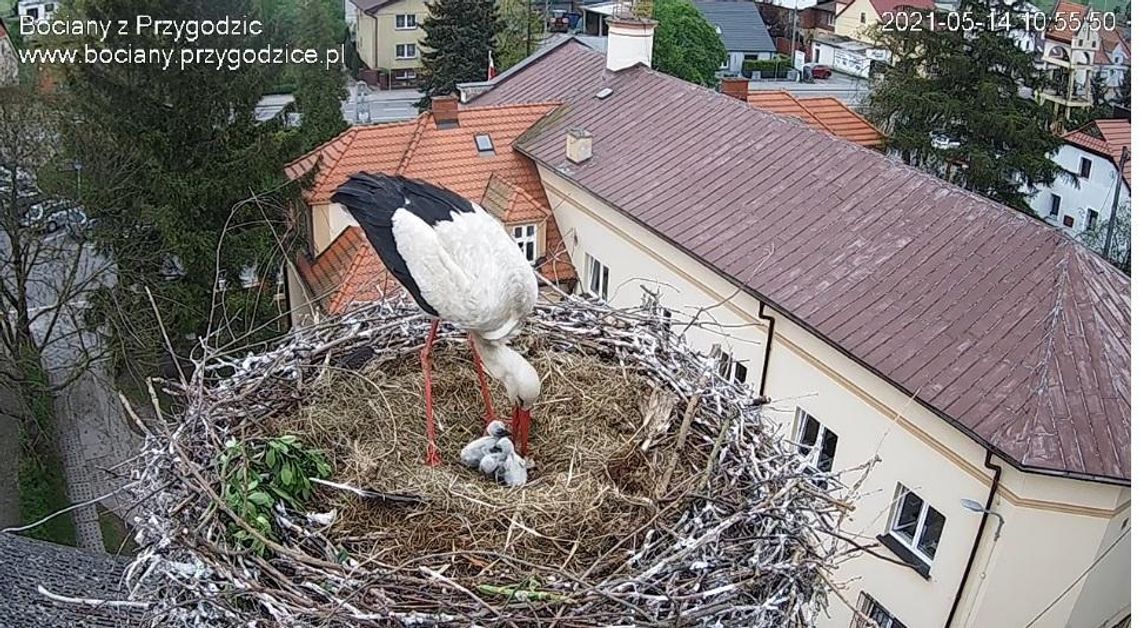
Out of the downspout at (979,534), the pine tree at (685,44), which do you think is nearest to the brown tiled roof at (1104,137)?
the pine tree at (685,44)

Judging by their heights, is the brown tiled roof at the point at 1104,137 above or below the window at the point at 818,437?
above

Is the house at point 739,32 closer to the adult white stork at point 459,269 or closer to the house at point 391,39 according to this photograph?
the house at point 391,39

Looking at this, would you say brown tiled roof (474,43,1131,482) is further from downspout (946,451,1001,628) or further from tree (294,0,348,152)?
tree (294,0,348,152)

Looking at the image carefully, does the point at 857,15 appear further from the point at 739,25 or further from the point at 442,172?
the point at 442,172

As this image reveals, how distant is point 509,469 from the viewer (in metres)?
4.66

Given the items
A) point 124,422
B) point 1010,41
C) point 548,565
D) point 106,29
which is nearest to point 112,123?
point 106,29

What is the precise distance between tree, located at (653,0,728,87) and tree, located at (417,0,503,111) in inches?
197

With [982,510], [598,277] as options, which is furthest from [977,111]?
[982,510]

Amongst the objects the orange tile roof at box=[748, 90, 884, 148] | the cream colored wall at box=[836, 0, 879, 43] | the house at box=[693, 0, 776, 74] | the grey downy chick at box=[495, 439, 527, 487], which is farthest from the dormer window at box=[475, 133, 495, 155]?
the cream colored wall at box=[836, 0, 879, 43]

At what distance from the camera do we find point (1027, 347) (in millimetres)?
7480

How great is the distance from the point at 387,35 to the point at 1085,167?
2042 cm

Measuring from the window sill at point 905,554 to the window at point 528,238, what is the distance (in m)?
5.27

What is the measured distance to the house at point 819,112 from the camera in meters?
15.1

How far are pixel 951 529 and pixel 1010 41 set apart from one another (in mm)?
11582
